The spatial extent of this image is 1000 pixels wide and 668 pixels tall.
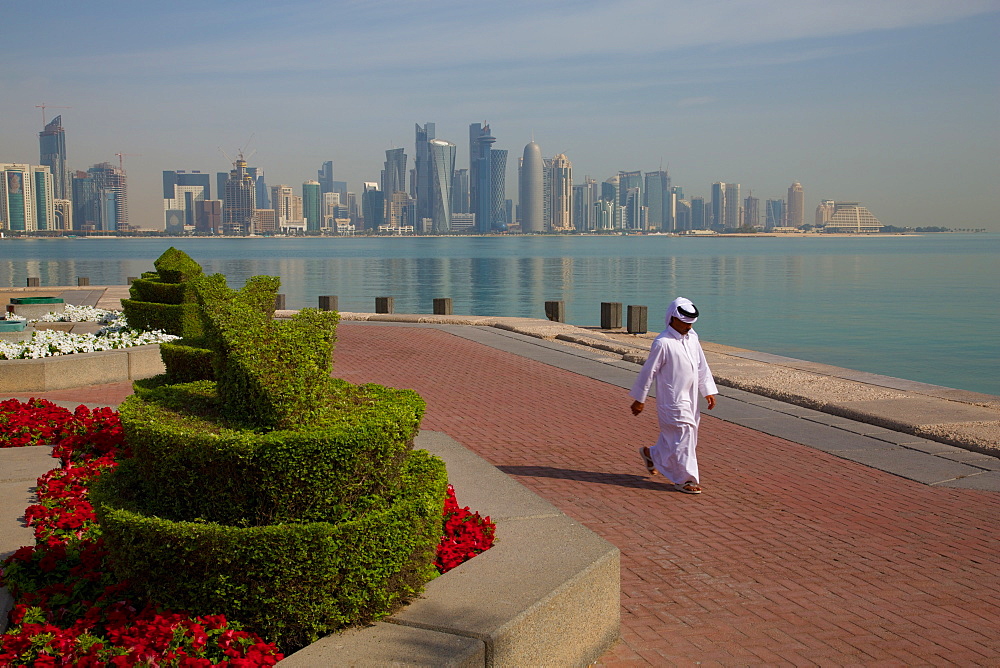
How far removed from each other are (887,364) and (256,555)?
90.0 ft

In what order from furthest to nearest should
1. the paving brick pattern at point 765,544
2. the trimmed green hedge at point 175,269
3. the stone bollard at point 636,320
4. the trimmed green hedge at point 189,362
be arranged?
the stone bollard at point 636,320 → the trimmed green hedge at point 175,269 → the trimmed green hedge at point 189,362 → the paving brick pattern at point 765,544

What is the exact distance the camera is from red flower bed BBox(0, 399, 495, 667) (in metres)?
3.33

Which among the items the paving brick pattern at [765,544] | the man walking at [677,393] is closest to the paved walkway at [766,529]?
the paving brick pattern at [765,544]

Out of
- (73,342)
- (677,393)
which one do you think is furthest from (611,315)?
(677,393)

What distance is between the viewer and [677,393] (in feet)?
23.5

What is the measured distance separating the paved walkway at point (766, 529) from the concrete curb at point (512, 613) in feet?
1.01

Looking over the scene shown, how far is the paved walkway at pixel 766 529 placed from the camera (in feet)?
14.5

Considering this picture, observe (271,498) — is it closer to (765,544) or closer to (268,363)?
(268,363)

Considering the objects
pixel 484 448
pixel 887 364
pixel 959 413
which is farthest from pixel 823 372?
pixel 887 364

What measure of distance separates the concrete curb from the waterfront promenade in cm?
30

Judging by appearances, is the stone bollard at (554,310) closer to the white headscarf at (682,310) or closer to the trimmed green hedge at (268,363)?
the white headscarf at (682,310)

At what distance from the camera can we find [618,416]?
33.7 ft

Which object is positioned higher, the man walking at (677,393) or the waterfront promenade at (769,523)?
the man walking at (677,393)

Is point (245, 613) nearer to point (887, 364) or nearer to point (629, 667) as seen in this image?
point (629, 667)
